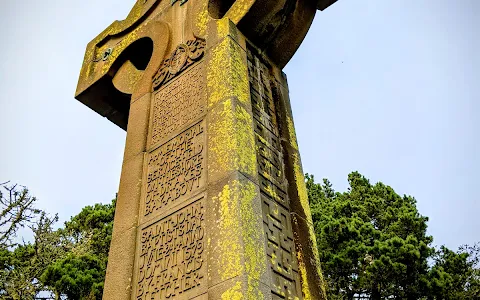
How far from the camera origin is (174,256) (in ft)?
10.8

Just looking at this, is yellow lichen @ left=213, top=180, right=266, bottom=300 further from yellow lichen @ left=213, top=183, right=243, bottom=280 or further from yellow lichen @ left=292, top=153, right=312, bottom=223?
yellow lichen @ left=292, top=153, right=312, bottom=223

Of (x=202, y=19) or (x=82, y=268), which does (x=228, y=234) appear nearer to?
(x=202, y=19)

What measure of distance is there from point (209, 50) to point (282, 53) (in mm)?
1039

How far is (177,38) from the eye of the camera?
4902mm

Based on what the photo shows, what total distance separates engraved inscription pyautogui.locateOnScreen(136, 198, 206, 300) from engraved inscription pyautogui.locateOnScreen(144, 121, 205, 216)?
0.61 feet

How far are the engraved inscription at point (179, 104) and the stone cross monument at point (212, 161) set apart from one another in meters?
0.01

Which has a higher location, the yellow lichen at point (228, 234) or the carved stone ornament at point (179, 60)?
the carved stone ornament at point (179, 60)

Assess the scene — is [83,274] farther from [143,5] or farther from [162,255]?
[162,255]

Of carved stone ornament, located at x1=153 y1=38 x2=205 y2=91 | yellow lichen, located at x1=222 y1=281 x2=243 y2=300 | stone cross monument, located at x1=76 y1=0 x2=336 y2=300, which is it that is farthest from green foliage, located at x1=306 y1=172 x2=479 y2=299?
yellow lichen, located at x1=222 y1=281 x2=243 y2=300

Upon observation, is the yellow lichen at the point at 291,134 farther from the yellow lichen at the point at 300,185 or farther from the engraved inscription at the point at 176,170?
the engraved inscription at the point at 176,170

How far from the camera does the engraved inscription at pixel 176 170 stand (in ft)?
11.8

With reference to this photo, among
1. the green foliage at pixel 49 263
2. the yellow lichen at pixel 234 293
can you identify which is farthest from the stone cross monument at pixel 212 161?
the green foliage at pixel 49 263

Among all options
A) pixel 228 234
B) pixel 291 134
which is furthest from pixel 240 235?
pixel 291 134

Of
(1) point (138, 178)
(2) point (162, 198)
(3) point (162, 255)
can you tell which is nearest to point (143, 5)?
(1) point (138, 178)
